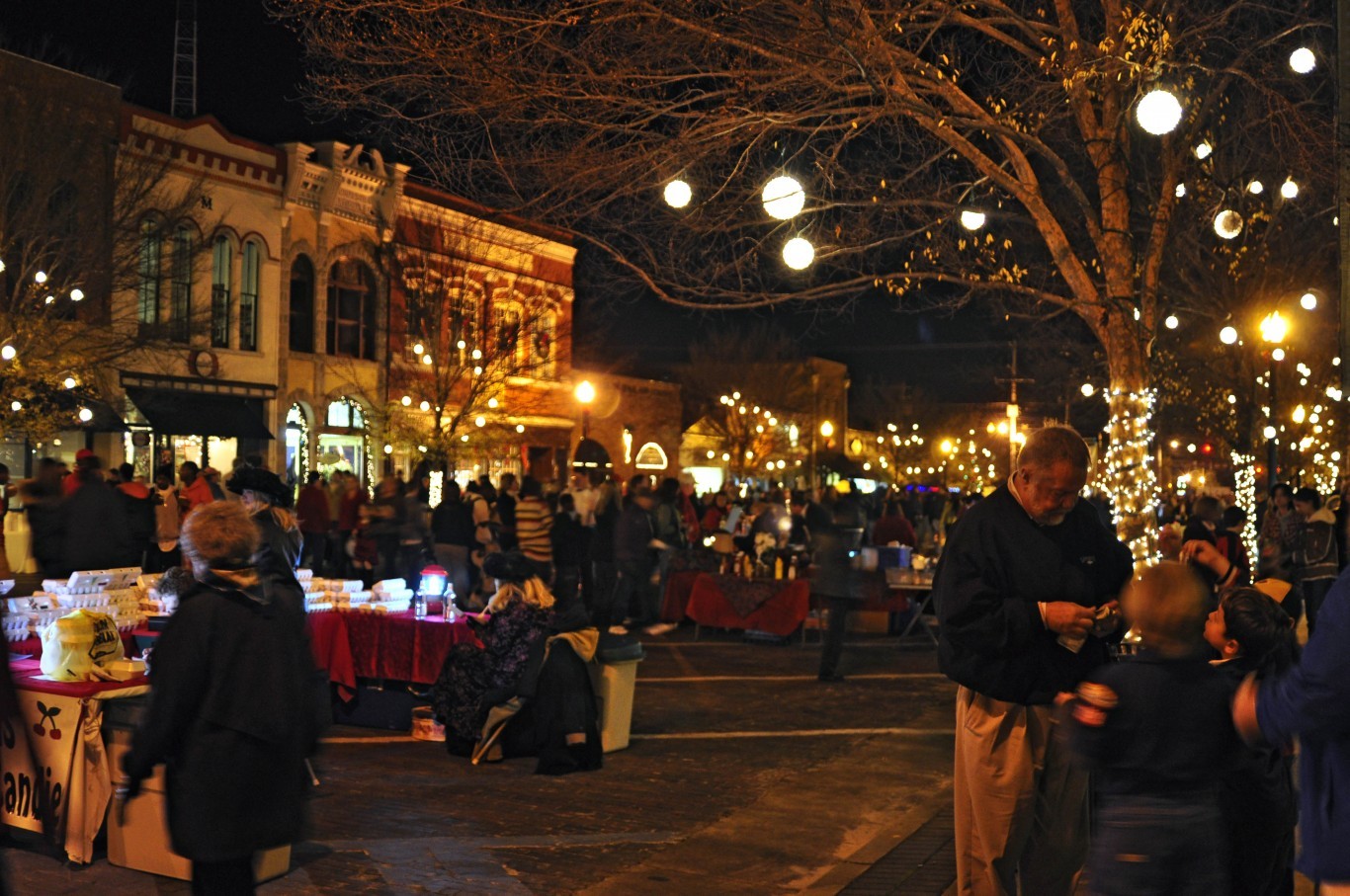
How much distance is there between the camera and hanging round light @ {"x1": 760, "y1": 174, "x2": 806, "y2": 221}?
10.9 meters

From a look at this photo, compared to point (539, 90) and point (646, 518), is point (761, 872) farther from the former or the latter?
point (646, 518)

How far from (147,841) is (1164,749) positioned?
483cm

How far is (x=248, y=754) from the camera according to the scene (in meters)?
4.61

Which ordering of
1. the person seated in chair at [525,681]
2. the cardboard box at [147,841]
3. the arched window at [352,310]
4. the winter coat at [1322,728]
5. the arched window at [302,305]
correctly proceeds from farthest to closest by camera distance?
the arched window at [352,310], the arched window at [302,305], the person seated in chair at [525,681], the cardboard box at [147,841], the winter coat at [1322,728]

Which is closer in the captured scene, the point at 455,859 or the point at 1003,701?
the point at 1003,701

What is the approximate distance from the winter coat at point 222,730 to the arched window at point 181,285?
2551 centimetres

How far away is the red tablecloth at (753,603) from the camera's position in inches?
667

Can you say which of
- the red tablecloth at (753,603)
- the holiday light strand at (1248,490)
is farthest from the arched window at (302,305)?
the holiday light strand at (1248,490)

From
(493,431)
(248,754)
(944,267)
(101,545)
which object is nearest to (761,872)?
(248,754)

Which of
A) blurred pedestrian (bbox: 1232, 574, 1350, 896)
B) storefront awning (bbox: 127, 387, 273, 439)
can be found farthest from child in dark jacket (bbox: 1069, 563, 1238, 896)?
storefront awning (bbox: 127, 387, 273, 439)

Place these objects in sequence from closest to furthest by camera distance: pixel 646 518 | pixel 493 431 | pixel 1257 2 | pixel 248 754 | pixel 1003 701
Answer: pixel 248 754 → pixel 1003 701 → pixel 1257 2 → pixel 646 518 → pixel 493 431

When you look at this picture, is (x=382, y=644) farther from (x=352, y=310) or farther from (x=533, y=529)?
(x=352, y=310)

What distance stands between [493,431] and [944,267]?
25.1 metres

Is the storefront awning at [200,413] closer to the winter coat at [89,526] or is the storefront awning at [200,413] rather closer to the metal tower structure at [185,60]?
the metal tower structure at [185,60]
